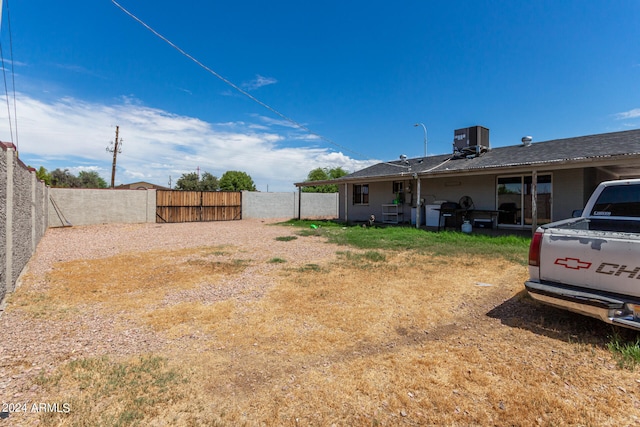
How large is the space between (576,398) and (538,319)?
5.13ft

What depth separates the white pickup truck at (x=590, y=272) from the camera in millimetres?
2555

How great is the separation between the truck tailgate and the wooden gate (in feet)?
61.0

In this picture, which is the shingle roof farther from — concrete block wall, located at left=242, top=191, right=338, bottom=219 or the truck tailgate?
concrete block wall, located at left=242, top=191, right=338, bottom=219

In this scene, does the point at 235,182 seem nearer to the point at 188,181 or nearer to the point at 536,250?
the point at 188,181

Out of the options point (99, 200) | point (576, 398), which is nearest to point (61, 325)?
point (576, 398)

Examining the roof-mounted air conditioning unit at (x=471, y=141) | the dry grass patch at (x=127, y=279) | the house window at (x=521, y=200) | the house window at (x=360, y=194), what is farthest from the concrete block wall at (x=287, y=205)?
the dry grass patch at (x=127, y=279)

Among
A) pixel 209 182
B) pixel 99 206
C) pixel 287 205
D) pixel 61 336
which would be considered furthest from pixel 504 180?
pixel 209 182

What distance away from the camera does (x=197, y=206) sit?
18891 millimetres

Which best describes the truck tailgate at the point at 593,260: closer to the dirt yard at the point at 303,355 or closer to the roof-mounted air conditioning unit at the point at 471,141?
the dirt yard at the point at 303,355

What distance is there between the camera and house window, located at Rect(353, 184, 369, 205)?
1691 cm

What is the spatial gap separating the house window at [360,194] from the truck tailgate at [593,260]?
45.1ft

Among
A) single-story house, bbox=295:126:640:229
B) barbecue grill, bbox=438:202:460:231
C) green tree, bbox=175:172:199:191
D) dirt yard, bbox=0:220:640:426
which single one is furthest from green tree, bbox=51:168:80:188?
barbecue grill, bbox=438:202:460:231

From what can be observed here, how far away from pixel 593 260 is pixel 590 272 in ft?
0.39

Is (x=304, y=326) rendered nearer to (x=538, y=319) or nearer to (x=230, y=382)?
(x=230, y=382)
